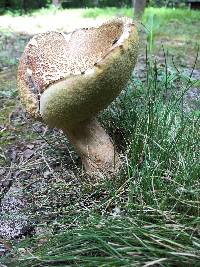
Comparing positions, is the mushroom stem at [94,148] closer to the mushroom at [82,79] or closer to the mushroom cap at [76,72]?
the mushroom at [82,79]

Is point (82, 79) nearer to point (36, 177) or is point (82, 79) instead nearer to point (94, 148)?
point (94, 148)

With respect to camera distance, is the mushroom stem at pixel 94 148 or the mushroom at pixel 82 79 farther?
the mushroom stem at pixel 94 148

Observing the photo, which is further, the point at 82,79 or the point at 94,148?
the point at 94,148

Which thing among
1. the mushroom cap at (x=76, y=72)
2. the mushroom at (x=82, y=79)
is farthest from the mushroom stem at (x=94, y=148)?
the mushroom cap at (x=76, y=72)

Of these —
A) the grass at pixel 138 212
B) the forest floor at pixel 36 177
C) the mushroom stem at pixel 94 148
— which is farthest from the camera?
the mushroom stem at pixel 94 148

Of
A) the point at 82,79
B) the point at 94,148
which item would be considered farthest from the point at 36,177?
the point at 82,79

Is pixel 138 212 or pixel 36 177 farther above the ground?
pixel 138 212

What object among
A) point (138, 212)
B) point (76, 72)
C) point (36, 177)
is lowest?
point (36, 177)

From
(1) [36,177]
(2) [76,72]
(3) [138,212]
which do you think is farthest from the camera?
(1) [36,177]
